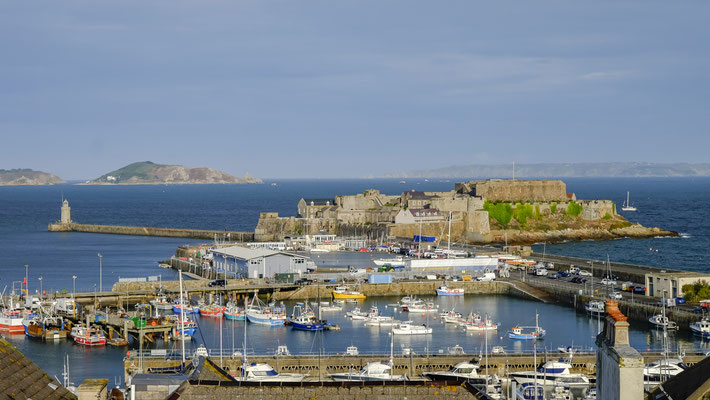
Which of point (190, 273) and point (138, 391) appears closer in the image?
point (138, 391)

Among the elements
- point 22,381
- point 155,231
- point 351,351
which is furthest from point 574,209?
point 22,381

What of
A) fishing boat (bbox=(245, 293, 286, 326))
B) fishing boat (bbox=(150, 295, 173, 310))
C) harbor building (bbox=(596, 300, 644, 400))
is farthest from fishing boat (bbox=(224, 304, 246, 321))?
harbor building (bbox=(596, 300, 644, 400))

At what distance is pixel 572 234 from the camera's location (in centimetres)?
9494

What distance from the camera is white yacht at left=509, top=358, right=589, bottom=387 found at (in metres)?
29.4

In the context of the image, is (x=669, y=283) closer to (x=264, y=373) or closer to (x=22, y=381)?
(x=264, y=373)

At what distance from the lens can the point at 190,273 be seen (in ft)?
215

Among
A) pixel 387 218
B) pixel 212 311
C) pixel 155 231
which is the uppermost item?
pixel 387 218

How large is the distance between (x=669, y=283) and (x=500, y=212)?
150ft

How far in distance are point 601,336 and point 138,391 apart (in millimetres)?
4602

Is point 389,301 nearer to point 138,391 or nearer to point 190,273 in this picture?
point 190,273

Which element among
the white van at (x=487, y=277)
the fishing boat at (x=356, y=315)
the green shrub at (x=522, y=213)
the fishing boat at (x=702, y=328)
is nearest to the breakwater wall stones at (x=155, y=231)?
the green shrub at (x=522, y=213)

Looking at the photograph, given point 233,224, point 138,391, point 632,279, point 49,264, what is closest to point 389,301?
point 632,279

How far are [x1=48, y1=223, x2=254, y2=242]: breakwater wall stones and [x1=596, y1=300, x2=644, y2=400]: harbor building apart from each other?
77245mm

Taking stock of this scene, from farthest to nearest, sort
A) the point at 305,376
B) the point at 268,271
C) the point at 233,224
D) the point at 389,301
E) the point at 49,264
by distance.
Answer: the point at 233,224 < the point at 49,264 < the point at 268,271 < the point at 389,301 < the point at 305,376
